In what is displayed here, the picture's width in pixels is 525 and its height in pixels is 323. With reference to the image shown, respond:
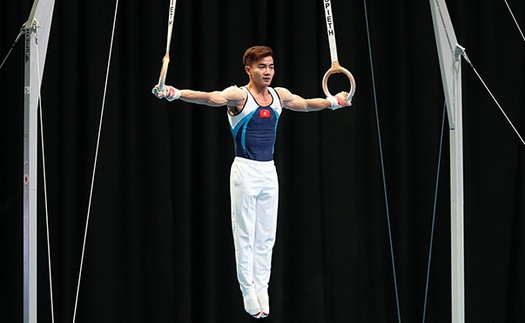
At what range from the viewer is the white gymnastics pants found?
3.96 m

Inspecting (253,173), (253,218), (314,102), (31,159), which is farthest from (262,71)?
(31,159)

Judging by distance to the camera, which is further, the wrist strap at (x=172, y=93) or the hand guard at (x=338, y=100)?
the hand guard at (x=338, y=100)

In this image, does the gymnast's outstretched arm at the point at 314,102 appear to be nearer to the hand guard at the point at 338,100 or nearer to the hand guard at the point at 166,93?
the hand guard at the point at 338,100

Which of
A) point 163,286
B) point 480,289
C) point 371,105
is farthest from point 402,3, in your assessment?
point 163,286

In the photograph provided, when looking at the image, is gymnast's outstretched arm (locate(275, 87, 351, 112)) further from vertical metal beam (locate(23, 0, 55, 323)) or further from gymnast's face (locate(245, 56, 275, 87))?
vertical metal beam (locate(23, 0, 55, 323))

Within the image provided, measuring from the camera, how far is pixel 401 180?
6062mm

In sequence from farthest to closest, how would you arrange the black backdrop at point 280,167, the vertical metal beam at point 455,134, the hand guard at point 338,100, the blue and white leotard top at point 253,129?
the black backdrop at point 280,167 < the hand guard at point 338,100 < the vertical metal beam at point 455,134 < the blue and white leotard top at point 253,129

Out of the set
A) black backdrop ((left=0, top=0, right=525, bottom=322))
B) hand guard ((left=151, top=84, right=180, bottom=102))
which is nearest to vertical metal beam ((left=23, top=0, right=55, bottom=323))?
hand guard ((left=151, top=84, right=180, bottom=102))

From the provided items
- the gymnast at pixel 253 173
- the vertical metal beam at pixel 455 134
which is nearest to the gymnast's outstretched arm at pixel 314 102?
the gymnast at pixel 253 173

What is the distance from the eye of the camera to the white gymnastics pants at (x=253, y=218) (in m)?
3.96

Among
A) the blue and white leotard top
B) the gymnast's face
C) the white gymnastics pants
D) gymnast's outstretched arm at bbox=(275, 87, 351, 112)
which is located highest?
the gymnast's face

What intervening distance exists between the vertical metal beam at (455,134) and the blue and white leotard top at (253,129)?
3.08ft

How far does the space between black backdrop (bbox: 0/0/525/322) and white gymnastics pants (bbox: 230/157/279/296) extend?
5.39ft

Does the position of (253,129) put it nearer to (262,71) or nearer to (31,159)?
(262,71)
